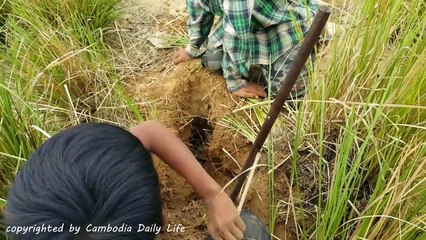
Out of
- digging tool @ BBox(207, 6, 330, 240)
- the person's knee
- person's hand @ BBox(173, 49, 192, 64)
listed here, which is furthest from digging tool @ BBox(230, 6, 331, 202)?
person's hand @ BBox(173, 49, 192, 64)

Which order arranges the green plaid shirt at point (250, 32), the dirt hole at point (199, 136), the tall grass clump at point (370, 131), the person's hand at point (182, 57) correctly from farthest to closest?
the person's hand at point (182, 57)
the dirt hole at point (199, 136)
the green plaid shirt at point (250, 32)
the tall grass clump at point (370, 131)

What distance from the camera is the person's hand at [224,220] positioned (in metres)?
1.27

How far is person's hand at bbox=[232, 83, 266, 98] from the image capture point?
1900 mm

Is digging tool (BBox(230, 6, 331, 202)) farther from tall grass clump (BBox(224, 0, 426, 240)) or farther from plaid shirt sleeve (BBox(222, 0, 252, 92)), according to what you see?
plaid shirt sleeve (BBox(222, 0, 252, 92))

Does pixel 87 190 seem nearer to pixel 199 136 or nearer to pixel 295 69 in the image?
pixel 295 69

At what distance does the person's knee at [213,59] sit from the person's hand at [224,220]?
0.76 meters

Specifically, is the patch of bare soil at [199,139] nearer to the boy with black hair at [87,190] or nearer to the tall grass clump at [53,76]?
the tall grass clump at [53,76]

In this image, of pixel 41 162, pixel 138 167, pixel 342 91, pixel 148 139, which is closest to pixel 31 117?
pixel 148 139

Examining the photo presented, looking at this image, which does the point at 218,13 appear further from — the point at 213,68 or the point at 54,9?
the point at 54,9

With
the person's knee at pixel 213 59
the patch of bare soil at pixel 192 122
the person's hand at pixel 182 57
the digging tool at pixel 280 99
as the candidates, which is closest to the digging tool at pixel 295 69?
the digging tool at pixel 280 99

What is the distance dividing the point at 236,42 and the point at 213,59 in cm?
16

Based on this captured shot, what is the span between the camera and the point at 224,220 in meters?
1.28

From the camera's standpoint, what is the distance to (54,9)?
6.64 feet

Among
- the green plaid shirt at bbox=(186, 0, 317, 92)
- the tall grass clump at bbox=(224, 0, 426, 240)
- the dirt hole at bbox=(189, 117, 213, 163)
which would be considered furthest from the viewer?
the dirt hole at bbox=(189, 117, 213, 163)
